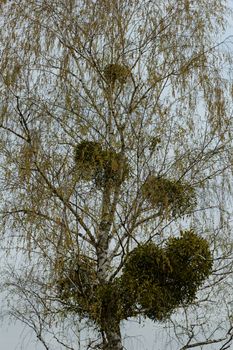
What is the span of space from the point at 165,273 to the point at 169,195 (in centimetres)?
93

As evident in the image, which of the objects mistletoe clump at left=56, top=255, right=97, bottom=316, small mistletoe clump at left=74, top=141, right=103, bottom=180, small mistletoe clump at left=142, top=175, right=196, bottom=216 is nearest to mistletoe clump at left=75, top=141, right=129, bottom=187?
small mistletoe clump at left=74, top=141, right=103, bottom=180

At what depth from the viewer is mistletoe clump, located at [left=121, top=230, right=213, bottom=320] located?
7312mm

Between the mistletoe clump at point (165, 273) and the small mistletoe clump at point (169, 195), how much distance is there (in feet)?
1.59

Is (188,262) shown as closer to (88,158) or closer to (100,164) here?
(100,164)

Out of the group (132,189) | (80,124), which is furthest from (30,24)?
(132,189)

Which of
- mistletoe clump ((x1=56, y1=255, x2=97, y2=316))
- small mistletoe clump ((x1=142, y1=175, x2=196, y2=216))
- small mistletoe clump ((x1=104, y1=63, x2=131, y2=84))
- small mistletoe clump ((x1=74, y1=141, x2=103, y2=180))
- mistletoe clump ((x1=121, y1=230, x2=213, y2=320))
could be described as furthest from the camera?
small mistletoe clump ((x1=104, y1=63, x2=131, y2=84))

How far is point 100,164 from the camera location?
8.01 metres

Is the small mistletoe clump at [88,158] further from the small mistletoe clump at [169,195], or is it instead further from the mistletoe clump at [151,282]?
the mistletoe clump at [151,282]

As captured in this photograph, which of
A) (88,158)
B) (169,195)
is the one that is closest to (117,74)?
(88,158)

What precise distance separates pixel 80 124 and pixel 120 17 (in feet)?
4.56

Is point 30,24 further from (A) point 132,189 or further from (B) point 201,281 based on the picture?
(B) point 201,281

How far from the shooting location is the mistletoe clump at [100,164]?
8.00 meters

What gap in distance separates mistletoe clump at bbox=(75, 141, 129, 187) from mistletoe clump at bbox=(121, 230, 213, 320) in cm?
91

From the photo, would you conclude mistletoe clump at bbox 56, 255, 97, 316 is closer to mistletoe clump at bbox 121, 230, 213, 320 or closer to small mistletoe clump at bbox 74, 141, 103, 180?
mistletoe clump at bbox 121, 230, 213, 320
